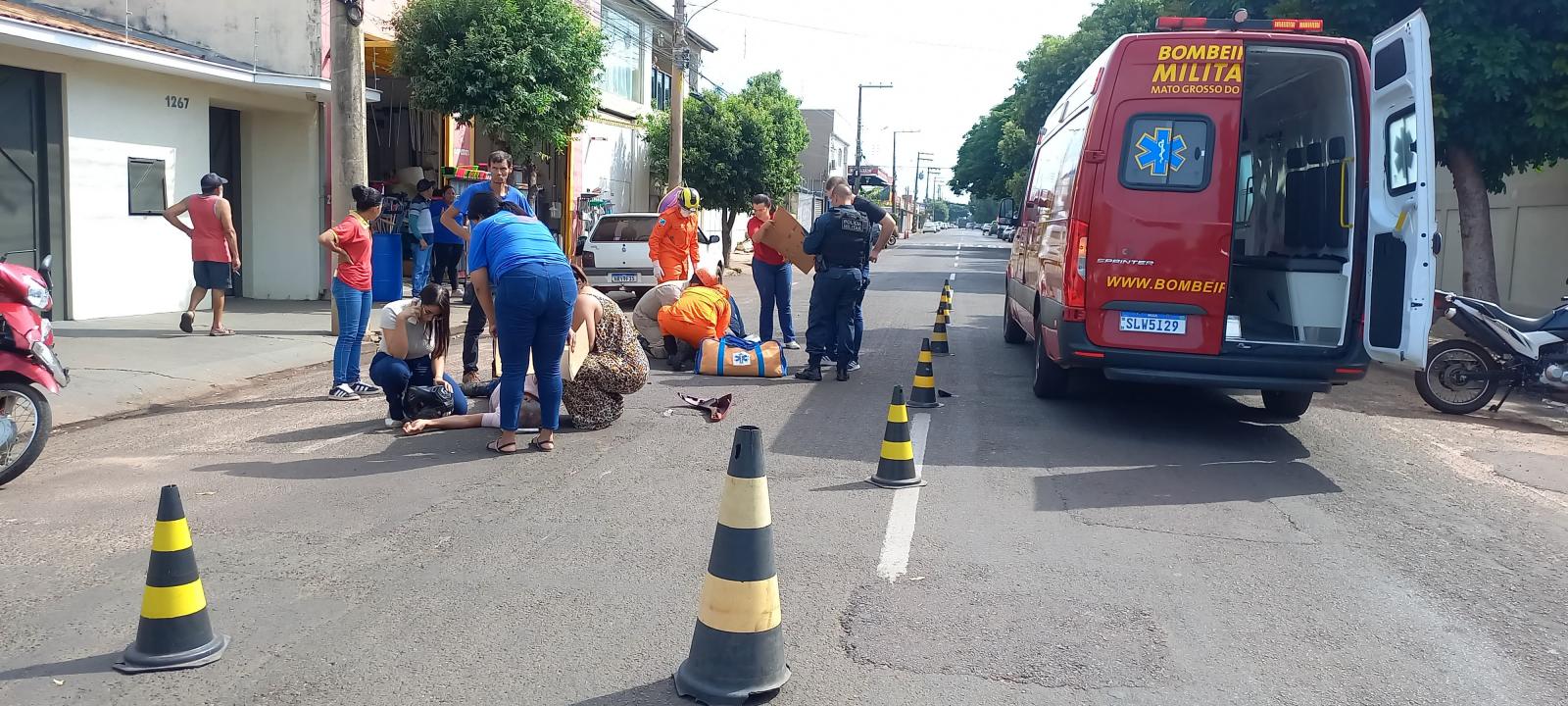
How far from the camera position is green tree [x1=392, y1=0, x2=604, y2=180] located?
1702 centimetres

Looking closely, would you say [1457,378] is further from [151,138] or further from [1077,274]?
[151,138]

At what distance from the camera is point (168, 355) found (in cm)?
1066

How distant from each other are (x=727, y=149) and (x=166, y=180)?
636 inches

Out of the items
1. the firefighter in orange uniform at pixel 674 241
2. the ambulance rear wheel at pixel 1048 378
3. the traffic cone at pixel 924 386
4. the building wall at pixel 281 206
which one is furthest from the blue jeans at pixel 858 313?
the building wall at pixel 281 206

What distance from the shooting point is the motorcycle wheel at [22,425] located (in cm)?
617

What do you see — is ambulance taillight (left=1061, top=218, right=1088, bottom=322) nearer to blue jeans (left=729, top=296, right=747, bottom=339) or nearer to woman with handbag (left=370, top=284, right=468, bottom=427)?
blue jeans (left=729, top=296, right=747, bottom=339)

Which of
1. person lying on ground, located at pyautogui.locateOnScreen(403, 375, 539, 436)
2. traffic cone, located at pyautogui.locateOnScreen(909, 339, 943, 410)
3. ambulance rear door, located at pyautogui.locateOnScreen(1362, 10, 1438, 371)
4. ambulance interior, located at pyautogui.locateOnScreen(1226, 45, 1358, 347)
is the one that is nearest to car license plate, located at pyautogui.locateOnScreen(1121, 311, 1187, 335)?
ambulance interior, located at pyautogui.locateOnScreen(1226, 45, 1358, 347)

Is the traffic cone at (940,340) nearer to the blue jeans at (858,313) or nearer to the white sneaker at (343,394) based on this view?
the blue jeans at (858,313)

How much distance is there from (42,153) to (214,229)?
2.68 meters

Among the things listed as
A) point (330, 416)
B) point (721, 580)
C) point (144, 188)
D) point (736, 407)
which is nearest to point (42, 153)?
point (144, 188)

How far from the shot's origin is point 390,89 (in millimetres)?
19500

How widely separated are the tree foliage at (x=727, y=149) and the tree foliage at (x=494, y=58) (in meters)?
10.7

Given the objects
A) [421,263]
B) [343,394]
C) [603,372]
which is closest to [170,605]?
[603,372]

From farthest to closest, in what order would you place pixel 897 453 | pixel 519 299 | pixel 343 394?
pixel 343 394 → pixel 519 299 → pixel 897 453
